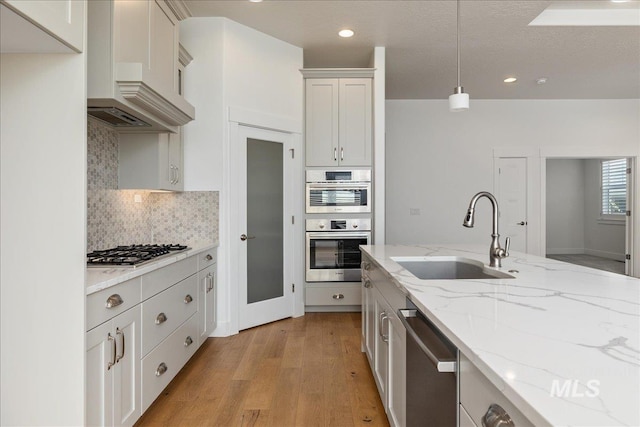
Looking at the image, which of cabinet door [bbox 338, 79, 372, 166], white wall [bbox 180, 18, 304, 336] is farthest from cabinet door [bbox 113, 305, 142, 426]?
cabinet door [bbox 338, 79, 372, 166]

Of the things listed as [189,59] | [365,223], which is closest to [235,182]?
[189,59]

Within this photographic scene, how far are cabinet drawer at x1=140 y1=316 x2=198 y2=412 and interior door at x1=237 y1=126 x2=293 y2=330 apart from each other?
87cm

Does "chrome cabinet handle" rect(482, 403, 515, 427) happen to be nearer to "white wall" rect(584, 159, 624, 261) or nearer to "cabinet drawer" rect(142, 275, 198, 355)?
"cabinet drawer" rect(142, 275, 198, 355)

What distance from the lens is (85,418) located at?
4.75 feet

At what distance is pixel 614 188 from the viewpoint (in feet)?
26.5

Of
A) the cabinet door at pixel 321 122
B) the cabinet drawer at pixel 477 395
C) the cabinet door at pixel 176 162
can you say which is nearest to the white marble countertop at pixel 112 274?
the cabinet door at pixel 176 162

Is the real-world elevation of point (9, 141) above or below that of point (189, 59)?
below

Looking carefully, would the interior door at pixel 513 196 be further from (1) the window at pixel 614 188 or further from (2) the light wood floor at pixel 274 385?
(2) the light wood floor at pixel 274 385

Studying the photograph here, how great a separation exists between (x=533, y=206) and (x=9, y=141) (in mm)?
6508

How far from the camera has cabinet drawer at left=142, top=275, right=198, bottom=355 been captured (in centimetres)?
201

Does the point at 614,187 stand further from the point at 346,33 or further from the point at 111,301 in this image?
the point at 111,301

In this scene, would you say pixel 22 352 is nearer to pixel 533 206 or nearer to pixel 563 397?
pixel 563 397

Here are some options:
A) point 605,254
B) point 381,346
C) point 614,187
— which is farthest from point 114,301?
point 605,254

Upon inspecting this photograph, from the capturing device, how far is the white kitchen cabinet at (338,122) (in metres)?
4.18
